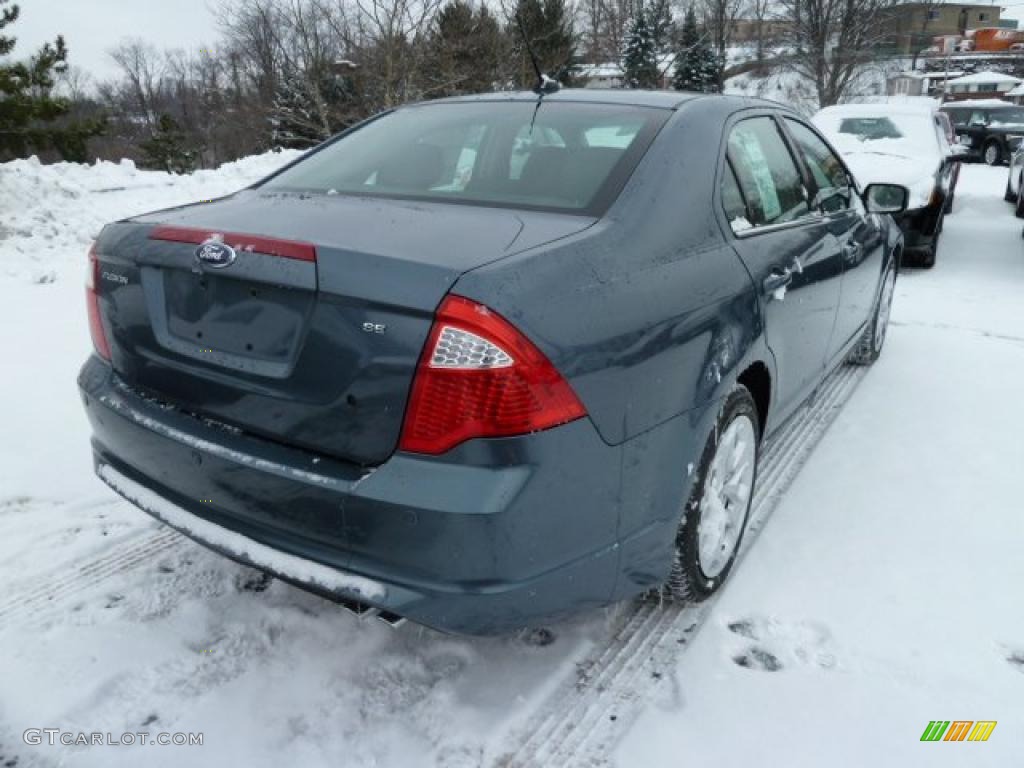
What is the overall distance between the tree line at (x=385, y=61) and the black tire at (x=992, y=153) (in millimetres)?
11361

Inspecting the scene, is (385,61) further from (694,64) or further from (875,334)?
(694,64)

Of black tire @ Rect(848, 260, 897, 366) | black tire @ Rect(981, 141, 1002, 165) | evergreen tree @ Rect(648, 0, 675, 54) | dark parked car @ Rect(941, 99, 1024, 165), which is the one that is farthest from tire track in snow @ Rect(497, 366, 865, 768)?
evergreen tree @ Rect(648, 0, 675, 54)

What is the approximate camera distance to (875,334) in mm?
4906

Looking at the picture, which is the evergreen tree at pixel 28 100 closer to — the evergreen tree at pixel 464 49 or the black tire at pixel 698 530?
the evergreen tree at pixel 464 49

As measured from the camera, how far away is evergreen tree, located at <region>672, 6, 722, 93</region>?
41.8 metres

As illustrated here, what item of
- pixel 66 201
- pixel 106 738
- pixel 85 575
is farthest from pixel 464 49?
pixel 106 738

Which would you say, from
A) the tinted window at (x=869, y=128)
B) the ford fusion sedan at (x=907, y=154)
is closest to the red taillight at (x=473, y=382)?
the ford fusion sedan at (x=907, y=154)

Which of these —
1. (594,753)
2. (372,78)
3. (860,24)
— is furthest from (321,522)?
(860,24)

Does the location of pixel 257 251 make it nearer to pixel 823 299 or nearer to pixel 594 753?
pixel 594 753

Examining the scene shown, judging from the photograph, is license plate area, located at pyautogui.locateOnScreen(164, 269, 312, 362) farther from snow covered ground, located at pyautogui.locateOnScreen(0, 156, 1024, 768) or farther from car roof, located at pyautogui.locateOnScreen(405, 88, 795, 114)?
car roof, located at pyautogui.locateOnScreen(405, 88, 795, 114)

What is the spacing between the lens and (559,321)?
1716mm

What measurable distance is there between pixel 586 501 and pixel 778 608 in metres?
1.11

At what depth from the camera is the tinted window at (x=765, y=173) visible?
267cm

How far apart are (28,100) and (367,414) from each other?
16513mm
